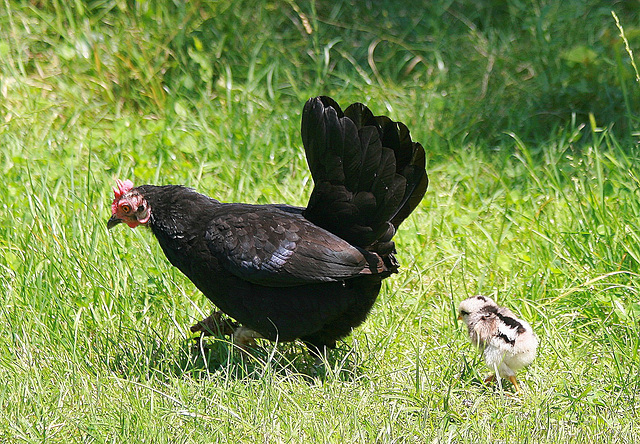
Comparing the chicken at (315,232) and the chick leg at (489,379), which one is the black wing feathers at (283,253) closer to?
the chicken at (315,232)

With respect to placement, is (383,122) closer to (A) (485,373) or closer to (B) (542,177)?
(A) (485,373)

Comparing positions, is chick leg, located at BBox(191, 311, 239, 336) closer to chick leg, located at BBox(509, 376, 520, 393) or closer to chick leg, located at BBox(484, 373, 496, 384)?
chick leg, located at BBox(484, 373, 496, 384)

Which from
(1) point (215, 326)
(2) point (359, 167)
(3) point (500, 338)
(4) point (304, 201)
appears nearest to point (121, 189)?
(1) point (215, 326)

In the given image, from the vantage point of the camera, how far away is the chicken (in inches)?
150

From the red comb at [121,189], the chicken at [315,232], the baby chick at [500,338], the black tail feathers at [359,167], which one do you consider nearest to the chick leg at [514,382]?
the baby chick at [500,338]

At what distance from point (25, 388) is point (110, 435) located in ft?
1.75

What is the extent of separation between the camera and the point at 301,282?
3.87 metres

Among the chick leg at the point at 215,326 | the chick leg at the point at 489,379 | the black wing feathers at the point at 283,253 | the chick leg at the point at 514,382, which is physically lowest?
the chick leg at the point at 215,326

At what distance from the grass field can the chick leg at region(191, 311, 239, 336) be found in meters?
0.08

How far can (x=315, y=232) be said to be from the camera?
3.97 meters

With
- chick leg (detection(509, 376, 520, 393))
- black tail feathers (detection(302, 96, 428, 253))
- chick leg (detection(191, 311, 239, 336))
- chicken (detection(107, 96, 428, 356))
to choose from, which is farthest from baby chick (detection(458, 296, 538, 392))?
chick leg (detection(191, 311, 239, 336))

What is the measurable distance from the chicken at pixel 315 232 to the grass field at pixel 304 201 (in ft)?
1.03

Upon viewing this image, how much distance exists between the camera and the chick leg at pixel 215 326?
14.0ft

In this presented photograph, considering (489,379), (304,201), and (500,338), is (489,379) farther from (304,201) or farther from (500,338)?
(304,201)
